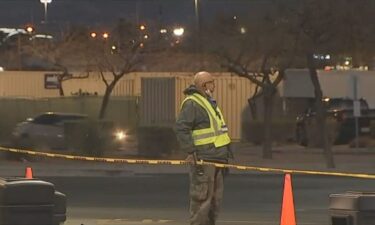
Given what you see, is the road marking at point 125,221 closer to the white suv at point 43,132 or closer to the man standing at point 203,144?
the man standing at point 203,144

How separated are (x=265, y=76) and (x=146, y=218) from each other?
656 inches

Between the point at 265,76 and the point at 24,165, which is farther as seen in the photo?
the point at 265,76

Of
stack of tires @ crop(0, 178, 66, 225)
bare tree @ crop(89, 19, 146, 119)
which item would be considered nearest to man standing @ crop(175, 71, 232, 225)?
stack of tires @ crop(0, 178, 66, 225)

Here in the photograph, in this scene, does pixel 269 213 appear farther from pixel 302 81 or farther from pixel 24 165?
pixel 302 81

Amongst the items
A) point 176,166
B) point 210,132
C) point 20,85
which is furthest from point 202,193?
point 20,85

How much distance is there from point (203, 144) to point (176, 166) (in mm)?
16043

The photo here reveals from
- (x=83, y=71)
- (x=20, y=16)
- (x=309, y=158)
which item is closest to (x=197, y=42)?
(x=309, y=158)

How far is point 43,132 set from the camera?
29.0 meters

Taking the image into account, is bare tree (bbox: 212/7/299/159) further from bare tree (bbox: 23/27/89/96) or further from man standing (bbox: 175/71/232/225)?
man standing (bbox: 175/71/232/225)

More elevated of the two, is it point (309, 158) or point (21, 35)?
point (21, 35)

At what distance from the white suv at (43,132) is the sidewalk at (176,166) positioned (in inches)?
28.6

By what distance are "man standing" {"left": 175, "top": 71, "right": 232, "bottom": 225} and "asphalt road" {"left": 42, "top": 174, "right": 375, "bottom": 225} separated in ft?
8.93

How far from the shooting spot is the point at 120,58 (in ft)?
130

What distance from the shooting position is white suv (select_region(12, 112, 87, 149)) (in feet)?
92.6
